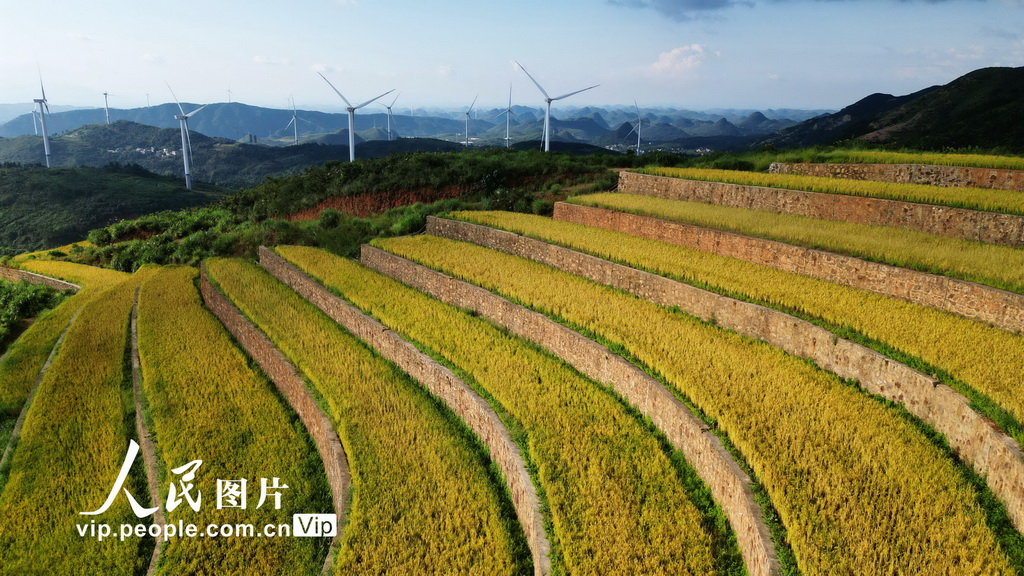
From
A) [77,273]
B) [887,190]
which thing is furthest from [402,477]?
[77,273]

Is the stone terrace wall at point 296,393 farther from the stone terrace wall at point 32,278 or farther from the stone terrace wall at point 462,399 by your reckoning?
the stone terrace wall at point 32,278

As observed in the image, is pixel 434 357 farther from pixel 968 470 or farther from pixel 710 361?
pixel 968 470

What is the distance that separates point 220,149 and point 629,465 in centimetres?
18041

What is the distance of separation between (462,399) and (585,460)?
2816mm

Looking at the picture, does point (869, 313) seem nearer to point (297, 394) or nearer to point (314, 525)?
point (314, 525)

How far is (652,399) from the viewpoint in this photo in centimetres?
908

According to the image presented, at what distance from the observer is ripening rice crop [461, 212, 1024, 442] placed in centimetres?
822

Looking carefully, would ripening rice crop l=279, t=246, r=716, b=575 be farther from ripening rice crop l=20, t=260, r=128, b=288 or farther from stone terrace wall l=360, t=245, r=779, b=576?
ripening rice crop l=20, t=260, r=128, b=288

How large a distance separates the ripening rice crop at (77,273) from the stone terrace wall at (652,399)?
60.5 ft

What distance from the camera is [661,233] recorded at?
17.4 metres

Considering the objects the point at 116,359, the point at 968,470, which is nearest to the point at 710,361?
the point at 968,470

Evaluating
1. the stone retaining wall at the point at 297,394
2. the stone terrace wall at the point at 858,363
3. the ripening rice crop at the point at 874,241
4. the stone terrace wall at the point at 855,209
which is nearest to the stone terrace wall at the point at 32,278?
the stone retaining wall at the point at 297,394

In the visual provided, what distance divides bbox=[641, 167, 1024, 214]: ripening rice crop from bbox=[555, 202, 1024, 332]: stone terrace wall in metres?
4.57

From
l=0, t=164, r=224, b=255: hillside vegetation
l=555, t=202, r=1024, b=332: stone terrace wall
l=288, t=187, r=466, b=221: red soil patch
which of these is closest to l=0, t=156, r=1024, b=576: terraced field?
l=555, t=202, r=1024, b=332: stone terrace wall
